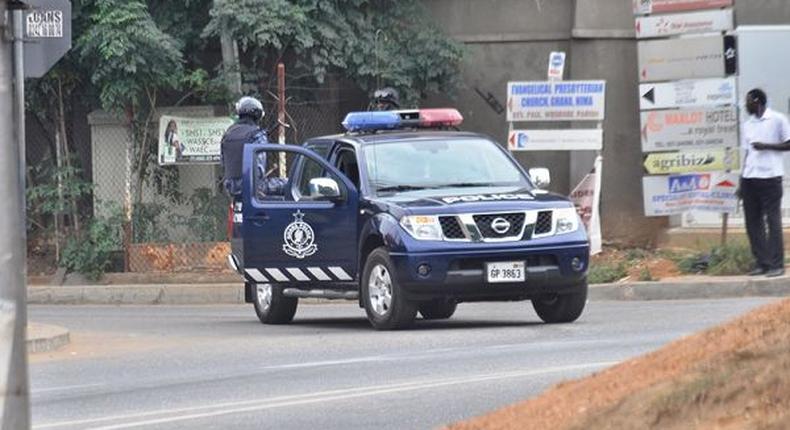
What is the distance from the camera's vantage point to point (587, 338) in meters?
13.5

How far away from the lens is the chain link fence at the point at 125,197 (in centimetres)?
2323

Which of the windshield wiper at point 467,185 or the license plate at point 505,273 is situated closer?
the license plate at point 505,273

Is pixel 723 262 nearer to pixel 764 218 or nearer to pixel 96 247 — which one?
pixel 764 218

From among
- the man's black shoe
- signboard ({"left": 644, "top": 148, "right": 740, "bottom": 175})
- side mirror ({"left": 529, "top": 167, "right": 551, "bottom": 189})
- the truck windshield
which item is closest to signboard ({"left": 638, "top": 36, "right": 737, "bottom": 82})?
signboard ({"left": 644, "top": 148, "right": 740, "bottom": 175})

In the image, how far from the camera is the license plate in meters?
14.4

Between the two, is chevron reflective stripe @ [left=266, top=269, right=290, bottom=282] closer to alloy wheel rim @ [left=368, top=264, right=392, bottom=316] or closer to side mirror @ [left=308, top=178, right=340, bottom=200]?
side mirror @ [left=308, top=178, right=340, bottom=200]

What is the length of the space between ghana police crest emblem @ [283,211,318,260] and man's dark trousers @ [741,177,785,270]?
481 centimetres

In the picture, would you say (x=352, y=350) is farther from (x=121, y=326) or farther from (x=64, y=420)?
(x=121, y=326)

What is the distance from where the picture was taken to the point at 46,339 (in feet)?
49.4

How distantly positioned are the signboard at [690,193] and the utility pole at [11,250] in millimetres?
13719

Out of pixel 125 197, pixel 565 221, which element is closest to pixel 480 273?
pixel 565 221

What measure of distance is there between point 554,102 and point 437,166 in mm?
6395

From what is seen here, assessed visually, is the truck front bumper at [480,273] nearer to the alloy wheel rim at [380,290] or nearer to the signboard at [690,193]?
the alloy wheel rim at [380,290]

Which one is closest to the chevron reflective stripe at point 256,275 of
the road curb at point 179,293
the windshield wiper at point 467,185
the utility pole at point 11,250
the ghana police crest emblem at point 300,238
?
the ghana police crest emblem at point 300,238
